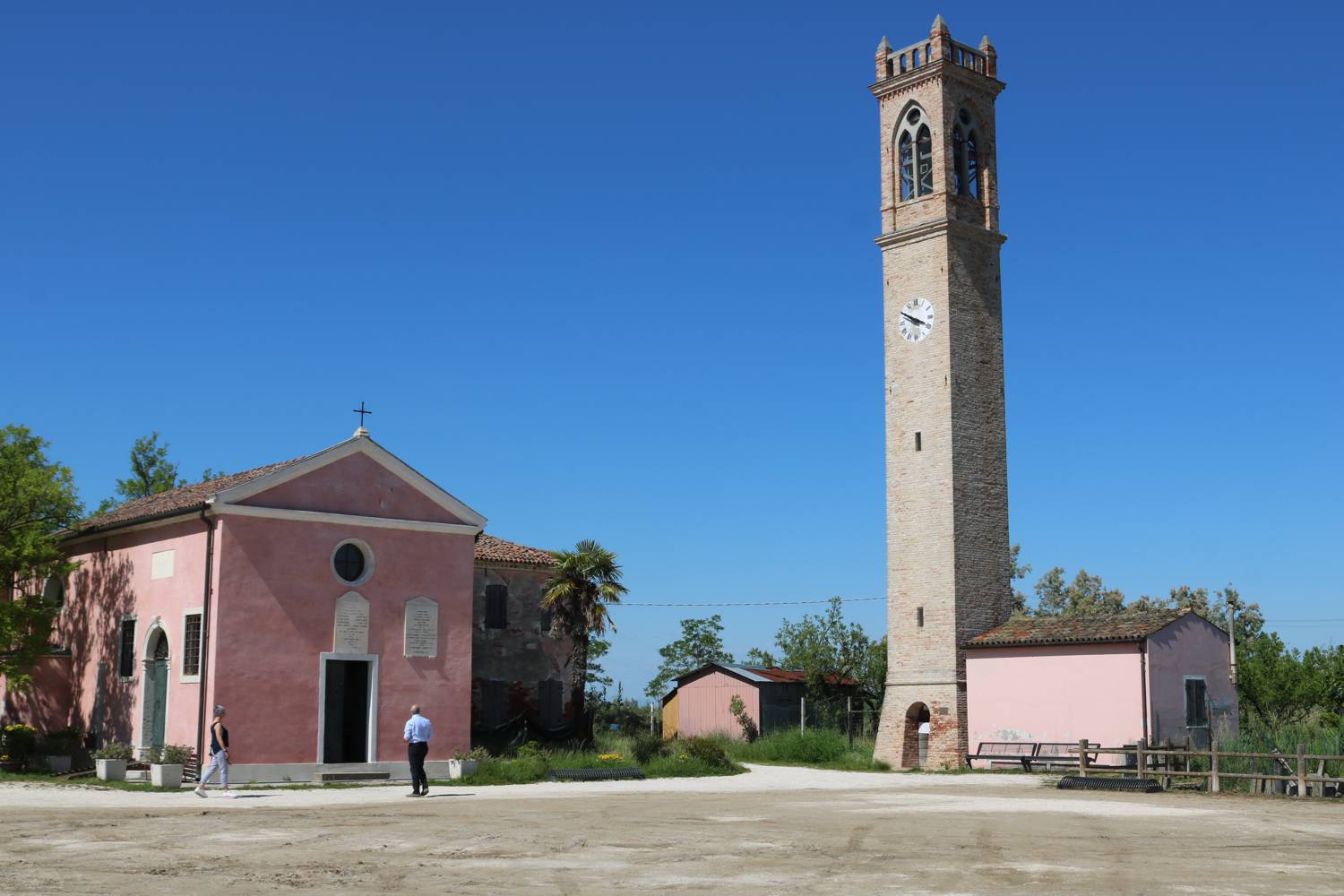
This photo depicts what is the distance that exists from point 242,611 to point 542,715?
1126cm

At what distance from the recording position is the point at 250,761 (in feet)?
83.6

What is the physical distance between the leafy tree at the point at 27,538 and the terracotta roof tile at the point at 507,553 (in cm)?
995

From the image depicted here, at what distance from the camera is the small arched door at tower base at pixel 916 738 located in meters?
36.8

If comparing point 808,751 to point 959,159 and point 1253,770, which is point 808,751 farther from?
point 959,159

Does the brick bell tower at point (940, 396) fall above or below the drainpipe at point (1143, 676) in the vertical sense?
above

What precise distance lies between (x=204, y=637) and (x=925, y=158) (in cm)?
2471

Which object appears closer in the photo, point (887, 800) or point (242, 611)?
point (887, 800)

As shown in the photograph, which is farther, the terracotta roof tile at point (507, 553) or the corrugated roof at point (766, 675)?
the corrugated roof at point (766, 675)

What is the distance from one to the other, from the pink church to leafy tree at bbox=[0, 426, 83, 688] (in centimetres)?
96

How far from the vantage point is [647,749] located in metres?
31.2

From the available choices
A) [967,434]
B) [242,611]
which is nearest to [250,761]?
[242,611]

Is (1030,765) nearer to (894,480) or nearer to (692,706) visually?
(894,480)

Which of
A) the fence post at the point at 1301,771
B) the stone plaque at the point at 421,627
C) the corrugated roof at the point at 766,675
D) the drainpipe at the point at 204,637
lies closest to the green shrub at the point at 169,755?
the drainpipe at the point at 204,637

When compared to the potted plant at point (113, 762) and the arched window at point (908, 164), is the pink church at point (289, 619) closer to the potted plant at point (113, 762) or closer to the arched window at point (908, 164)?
the potted plant at point (113, 762)
